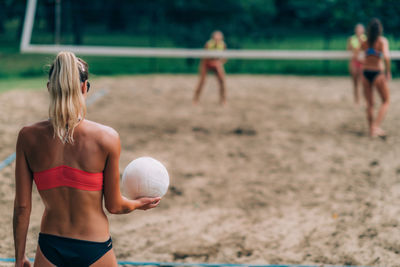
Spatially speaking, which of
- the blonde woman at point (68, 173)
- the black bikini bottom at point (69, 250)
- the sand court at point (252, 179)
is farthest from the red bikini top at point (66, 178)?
the sand court at point (252, 179)

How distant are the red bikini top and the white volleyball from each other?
1.00 ft

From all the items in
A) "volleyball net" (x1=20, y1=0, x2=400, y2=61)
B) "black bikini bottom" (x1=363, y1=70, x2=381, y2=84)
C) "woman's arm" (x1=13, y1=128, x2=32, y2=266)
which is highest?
"volleyball net" (x1=20, y1=0, x2=400, y2=61)

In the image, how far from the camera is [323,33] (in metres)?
18.4

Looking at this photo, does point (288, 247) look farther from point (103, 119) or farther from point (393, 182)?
point (103, 119)

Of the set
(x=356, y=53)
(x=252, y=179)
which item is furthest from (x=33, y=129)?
(x=356, y=53)

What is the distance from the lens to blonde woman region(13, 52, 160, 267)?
195cm

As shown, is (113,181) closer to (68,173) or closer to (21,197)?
(68,173)

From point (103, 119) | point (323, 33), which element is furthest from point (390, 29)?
point (103, 119)

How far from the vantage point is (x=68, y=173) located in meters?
2.02

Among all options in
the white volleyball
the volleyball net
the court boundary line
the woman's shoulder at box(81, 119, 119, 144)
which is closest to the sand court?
the court boundary line

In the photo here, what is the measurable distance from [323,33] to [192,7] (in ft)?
17.7

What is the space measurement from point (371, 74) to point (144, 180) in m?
6.82

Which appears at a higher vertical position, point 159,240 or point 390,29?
point 390,29

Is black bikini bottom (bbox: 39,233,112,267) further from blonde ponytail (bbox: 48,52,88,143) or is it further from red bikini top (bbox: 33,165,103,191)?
blonde ponytail (bbox: 48,52,88,143)
